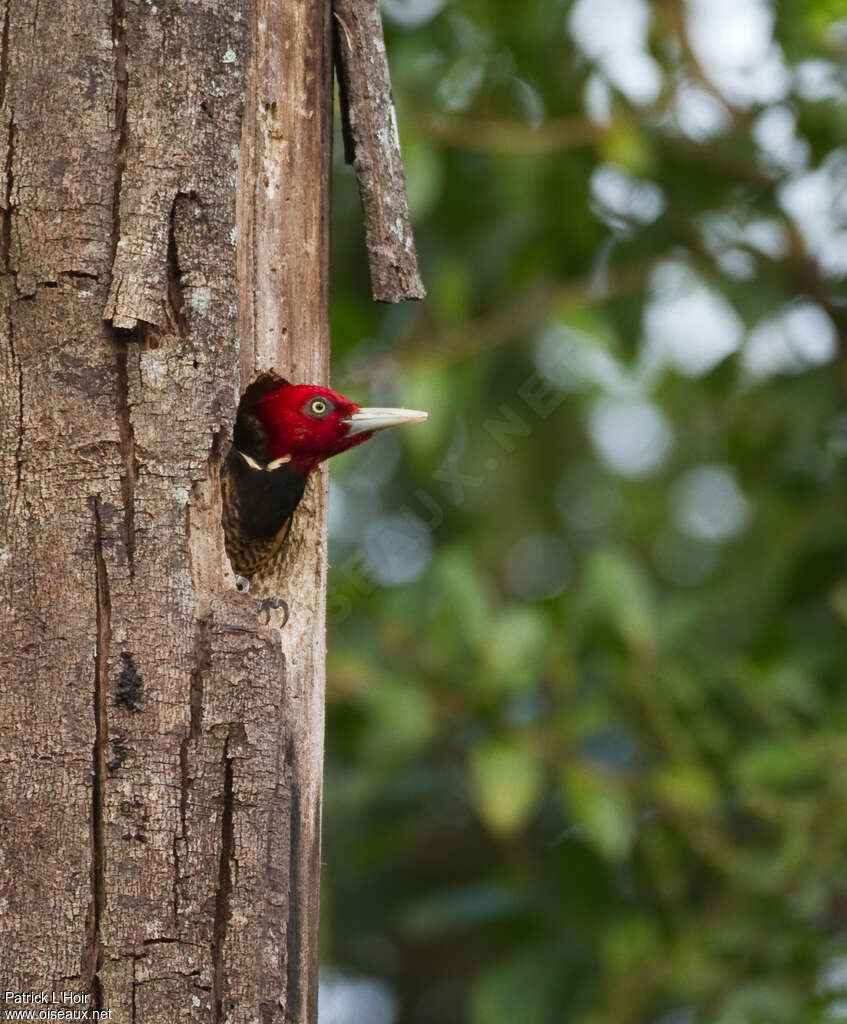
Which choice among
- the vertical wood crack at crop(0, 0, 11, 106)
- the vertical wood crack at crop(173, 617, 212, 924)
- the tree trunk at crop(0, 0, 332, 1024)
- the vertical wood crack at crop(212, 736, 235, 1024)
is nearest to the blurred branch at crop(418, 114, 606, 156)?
the tree trunk at crop(0, 0, 332, 1024)

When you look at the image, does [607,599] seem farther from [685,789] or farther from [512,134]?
[512,134]

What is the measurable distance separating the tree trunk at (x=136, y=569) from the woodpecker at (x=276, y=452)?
434 millimetres

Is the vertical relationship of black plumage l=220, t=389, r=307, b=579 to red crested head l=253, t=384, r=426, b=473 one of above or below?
below

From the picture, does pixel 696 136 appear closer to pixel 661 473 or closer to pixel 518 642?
pixel 518 642

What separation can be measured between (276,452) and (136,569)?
877 millimetres

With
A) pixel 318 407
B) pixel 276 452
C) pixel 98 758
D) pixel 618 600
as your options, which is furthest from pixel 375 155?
pixel 618 600

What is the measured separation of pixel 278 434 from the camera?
127 inches

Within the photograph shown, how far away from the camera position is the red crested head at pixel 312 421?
3.12m

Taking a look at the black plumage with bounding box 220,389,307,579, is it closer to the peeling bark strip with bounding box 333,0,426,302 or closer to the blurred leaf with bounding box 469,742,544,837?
the peeling bark strip with bounding box 333,0,426,302

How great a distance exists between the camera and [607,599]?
5.00 meters

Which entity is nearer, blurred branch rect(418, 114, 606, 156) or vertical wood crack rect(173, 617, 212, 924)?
vertical wood crack rect(173, 617, 212, 924)

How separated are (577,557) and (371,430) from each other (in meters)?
5.23

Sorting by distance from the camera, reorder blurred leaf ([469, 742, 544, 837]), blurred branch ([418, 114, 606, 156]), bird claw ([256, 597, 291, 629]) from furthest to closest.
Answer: blurred branch ([418, 114, 606, 156]) → blurred leaf ([469, 742, 544, 837]) → bird claw ([256, 597, 291, 629])

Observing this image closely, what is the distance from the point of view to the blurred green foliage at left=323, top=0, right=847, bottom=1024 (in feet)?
16.5
